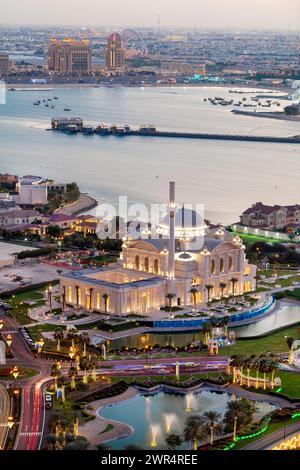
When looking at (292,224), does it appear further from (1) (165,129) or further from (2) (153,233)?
(1) (165,129)

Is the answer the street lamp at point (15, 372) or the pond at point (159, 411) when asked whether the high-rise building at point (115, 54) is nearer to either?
the street lamp at point (15, 372)

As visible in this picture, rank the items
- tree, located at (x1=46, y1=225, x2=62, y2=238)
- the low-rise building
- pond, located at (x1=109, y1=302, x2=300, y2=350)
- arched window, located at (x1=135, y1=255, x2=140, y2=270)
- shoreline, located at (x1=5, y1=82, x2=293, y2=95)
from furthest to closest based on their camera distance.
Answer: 1. shoreline, located at (x1=5, y1=82, x2=293, y2=95)
2. the low-rise building
3. tree, located at (x1=46, y1=225, x2=62, y2=238)
4. arched window, located at (x1=135, y1=255, x2=140, y2=270)
5. pond, located at (x1=109, y1=302, x2=300, y2=350)

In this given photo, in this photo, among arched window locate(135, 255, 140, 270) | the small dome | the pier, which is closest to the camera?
the small dome

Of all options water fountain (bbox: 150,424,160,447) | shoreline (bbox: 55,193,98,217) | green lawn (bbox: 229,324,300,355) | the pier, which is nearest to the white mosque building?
green lawn (bbox: 229,324,300,355)

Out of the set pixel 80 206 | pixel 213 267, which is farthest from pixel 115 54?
pixel 213 267

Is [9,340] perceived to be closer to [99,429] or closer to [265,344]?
[265,344]

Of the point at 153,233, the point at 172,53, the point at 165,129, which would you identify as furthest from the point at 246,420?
the point at 172,53

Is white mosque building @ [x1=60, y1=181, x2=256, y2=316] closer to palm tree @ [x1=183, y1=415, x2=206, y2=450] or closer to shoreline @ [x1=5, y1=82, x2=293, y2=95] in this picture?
palm tree @ [x1=183, y1=415, x2=206, y2=450]
